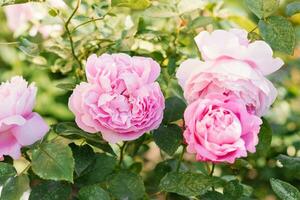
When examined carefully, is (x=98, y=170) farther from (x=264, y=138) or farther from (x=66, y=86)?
(x=264, y=138)

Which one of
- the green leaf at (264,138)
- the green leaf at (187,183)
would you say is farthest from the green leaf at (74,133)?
the green leaf at (264,138)

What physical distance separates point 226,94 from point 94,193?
242mm

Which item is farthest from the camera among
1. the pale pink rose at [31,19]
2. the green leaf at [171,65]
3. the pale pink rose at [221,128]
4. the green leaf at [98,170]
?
the pale pink rose at [31,19]

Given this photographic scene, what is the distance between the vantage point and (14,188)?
977 mm

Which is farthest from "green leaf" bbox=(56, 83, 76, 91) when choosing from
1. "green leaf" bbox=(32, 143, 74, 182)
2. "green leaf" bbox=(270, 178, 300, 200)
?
"green leaf" bbox=(270, 178, 300, 200)

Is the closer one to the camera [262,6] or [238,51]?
[238,51]

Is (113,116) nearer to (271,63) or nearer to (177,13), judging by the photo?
(271,63)

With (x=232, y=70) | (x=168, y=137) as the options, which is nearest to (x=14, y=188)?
(x=168, y=137)

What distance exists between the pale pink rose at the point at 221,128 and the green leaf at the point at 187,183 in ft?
0.24

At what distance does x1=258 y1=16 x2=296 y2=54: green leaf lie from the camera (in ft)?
3.36

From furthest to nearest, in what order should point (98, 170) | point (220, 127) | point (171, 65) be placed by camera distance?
1. point (171, 65)
2. point (98, 170)
3. point (220, 127)

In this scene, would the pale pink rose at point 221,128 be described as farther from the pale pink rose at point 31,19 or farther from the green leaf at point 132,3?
the pale pink rose at point 31,19

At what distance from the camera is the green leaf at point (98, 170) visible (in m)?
1.11

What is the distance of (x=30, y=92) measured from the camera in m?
0.99
